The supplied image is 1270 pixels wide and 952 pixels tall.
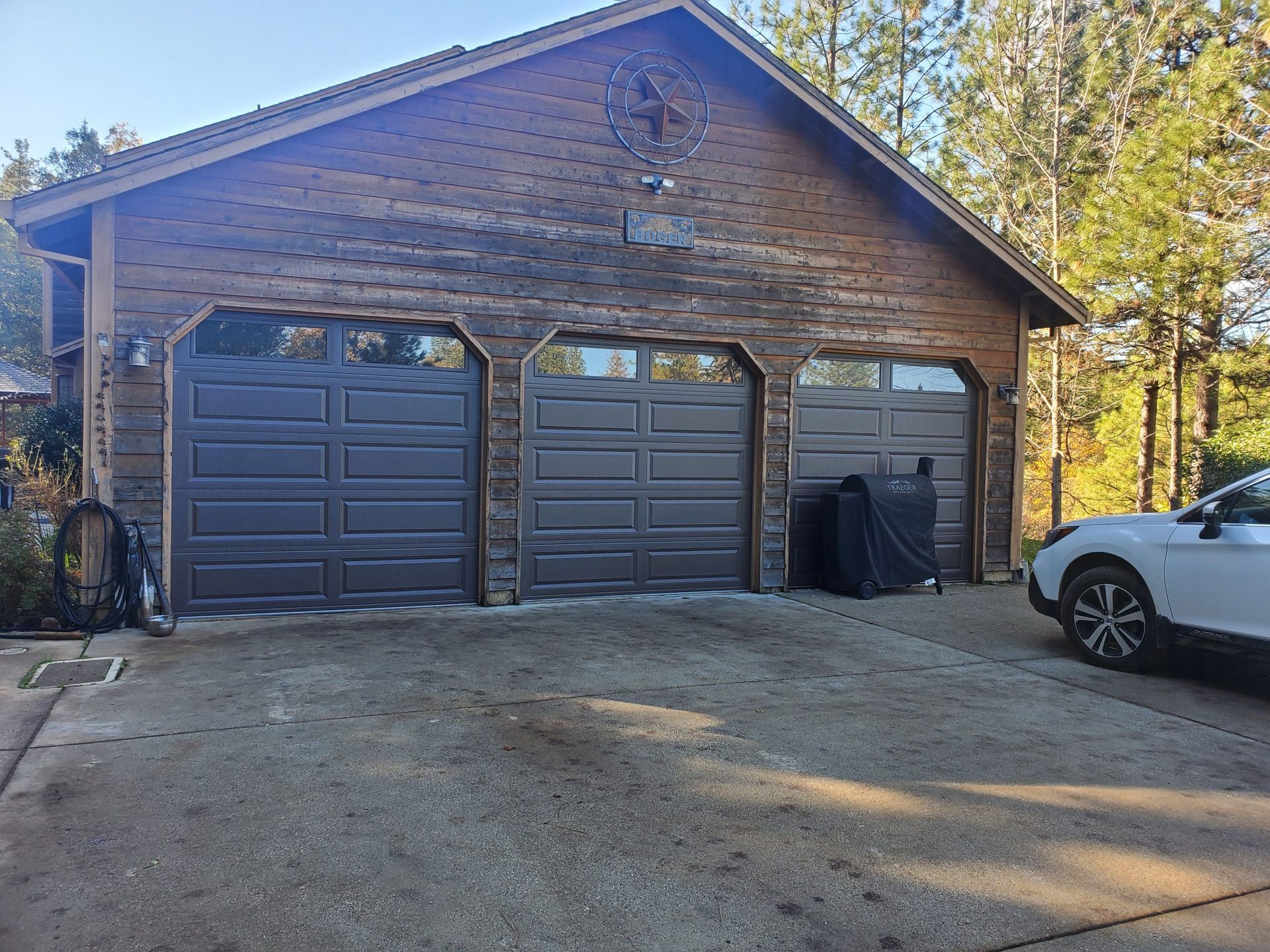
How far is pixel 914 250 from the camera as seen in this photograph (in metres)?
9.59

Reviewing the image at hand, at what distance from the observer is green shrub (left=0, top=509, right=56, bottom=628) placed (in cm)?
677

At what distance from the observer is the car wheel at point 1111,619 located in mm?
5918

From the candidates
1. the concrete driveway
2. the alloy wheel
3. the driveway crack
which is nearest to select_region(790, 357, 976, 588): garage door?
the concrete driveway

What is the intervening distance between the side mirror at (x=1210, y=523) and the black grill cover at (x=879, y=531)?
3.44 metres

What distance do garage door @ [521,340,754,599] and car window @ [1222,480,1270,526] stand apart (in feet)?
14.4

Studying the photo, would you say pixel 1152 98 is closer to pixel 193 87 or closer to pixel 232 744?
pixel 232 744

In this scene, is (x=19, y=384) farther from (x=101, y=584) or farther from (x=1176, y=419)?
(x=1176, y=419)

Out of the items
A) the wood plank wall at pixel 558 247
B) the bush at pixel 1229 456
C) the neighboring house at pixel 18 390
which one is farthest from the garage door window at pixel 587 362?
the neighboring house at pixel 18 390

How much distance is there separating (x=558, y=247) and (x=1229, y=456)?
1035cm

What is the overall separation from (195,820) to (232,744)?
89 cm

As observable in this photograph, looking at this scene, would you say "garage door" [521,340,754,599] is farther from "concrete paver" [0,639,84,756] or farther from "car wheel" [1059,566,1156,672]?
"concrete paver" [0,639,84,756]

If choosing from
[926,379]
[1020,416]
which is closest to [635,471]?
[926,379]

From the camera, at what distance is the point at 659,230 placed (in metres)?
8.44

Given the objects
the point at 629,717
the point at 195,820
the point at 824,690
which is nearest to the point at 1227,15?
the point at 824,690
